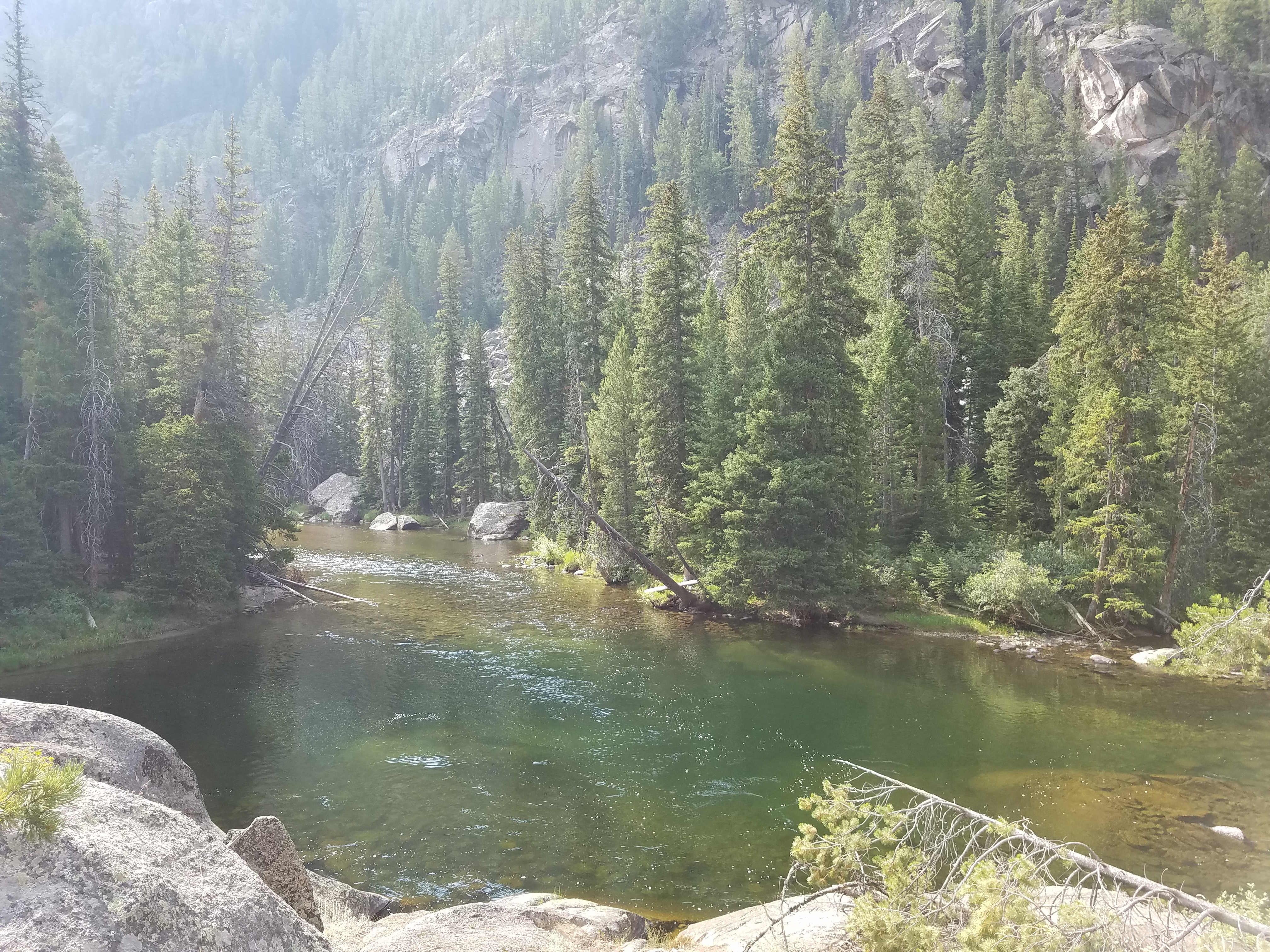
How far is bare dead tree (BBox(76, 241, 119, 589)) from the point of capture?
24.2m

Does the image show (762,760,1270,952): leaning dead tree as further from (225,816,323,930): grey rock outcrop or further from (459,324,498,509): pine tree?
(459,324,498,509): pine tree

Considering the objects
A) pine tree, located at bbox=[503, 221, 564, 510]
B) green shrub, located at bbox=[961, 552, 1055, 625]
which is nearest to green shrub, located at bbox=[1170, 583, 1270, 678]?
green shrub, located at bbox=[961, 552, 1055, 625]

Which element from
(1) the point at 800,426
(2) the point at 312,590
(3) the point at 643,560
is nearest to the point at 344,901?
(3) the point at 643,560

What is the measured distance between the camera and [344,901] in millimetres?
8664

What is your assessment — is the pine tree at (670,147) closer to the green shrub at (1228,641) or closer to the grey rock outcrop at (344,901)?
the green shrub at (1228,641)

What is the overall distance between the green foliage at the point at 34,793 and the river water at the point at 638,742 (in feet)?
23.3

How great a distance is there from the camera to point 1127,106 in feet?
214

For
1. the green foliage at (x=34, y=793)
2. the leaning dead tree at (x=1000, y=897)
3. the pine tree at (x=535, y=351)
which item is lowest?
the leaning dead tree at (x=1000, y=897)

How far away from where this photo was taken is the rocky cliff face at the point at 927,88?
209 ft

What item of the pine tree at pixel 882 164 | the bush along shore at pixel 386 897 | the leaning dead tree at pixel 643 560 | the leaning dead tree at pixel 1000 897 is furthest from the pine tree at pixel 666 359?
the leaning dead tree at pixel 1000 897

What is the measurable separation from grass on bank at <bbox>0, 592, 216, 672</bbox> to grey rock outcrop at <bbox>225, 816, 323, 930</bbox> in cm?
1803

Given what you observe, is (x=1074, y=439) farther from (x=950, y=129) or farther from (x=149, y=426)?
(x=950, y=129)

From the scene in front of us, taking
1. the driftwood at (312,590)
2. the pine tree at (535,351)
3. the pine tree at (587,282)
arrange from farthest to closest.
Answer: the pine tree at (535,351)
the pine tree at (587,282)
the driftwood at (312,590)

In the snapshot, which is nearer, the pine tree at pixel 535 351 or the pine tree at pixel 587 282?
the pine tree at pixel 587 282
